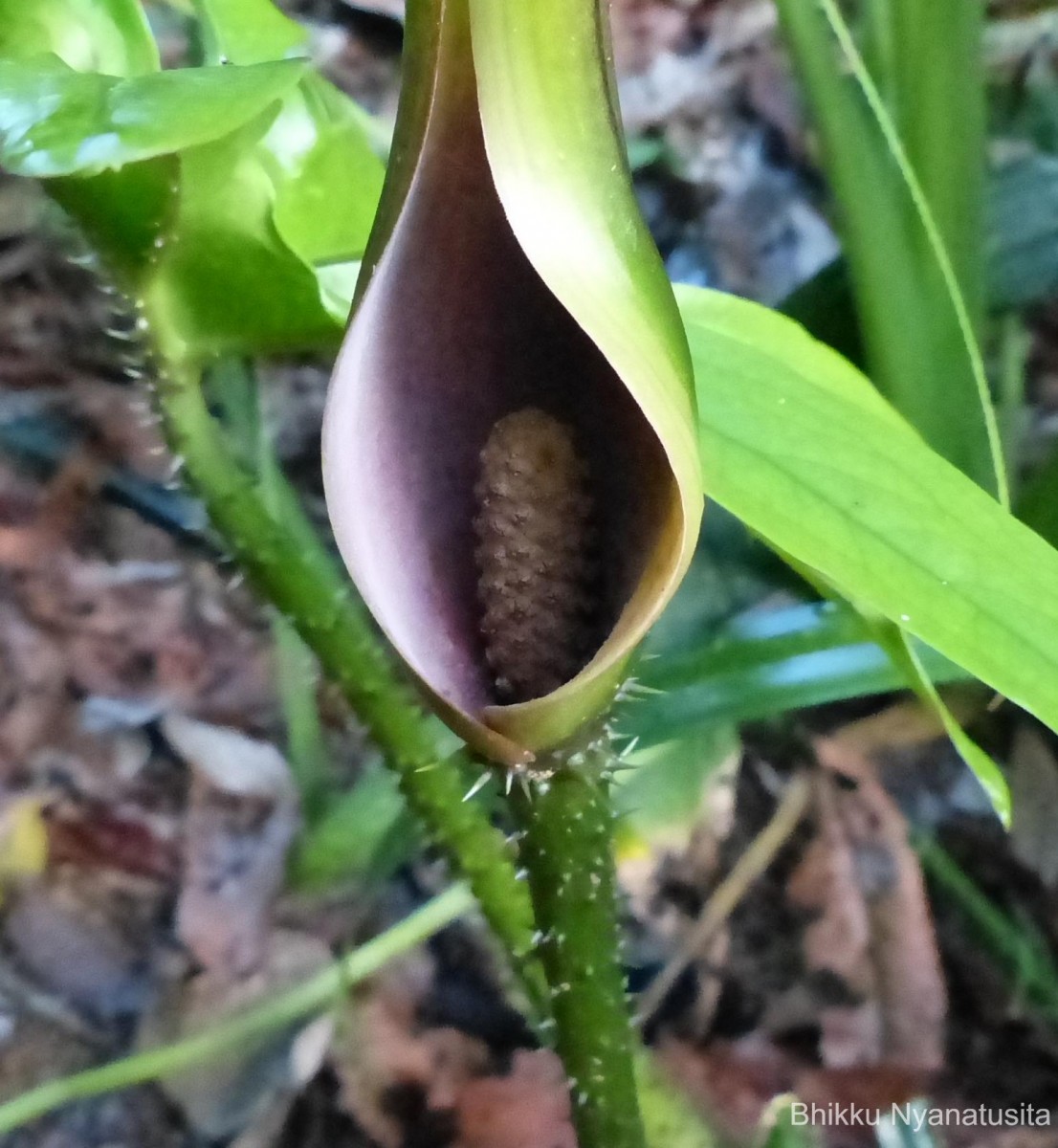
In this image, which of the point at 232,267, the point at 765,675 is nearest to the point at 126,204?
the point at 232,267

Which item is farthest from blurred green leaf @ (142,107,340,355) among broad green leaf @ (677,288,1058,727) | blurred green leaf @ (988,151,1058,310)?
blurred green leaf @ (988,151,1058,310)

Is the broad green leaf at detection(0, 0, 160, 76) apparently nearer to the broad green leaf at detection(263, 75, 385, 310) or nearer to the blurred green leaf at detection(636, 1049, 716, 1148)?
the broad green leaf at detection(263, 75, 385, 310)

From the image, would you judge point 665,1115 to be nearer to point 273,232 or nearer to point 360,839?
point 360,839

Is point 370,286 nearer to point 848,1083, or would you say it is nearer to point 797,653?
point 797,653

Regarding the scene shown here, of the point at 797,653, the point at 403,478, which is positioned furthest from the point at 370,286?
the point at 797,653

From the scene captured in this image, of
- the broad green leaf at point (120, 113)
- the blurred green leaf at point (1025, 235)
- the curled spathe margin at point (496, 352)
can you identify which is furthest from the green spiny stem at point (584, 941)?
the blurred green leaf at point (1025, 235)

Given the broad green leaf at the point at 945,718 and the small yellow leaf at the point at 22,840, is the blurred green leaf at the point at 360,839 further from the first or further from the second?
the broad green leaf at the point at 945,718
